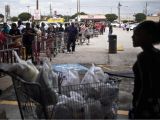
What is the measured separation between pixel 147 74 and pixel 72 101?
1.02 metres

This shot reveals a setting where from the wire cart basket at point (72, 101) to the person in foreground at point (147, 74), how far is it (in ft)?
2.52

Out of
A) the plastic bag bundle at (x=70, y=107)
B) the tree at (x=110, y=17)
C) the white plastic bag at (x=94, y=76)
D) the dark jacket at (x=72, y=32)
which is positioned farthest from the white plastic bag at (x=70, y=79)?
the tree at (x=110, y=17)

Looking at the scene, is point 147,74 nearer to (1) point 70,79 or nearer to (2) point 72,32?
(1) point 70,79

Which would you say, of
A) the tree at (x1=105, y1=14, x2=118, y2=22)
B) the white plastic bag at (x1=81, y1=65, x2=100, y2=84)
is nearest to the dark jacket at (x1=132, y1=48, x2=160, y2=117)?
the white plastic bag at (x1=81, y1=65, x2=100, y2=84)

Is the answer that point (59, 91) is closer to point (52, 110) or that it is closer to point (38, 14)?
point (52, 110)

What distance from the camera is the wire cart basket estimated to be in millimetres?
4016

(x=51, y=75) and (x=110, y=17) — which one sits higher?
(x=110, y=17)

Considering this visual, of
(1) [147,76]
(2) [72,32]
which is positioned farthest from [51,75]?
(2) [72,32]

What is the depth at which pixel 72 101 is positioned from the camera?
161 inches

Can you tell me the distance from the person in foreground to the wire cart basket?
767mm

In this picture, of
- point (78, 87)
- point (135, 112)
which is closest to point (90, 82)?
point (78, 87)

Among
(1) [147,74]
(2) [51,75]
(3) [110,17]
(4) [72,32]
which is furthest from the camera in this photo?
(3) [110,17]

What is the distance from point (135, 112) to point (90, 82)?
0.97 m

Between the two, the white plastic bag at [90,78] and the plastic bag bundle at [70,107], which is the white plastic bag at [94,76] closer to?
the white plastic bag at [90,78]
